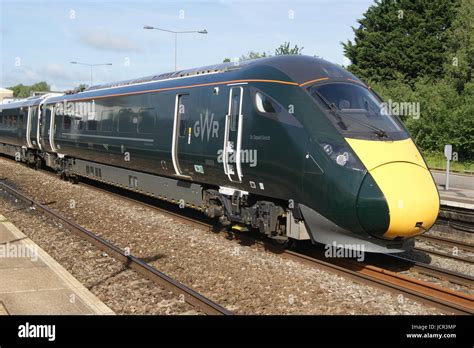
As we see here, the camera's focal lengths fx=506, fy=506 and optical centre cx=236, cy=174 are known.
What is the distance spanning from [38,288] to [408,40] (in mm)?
39585

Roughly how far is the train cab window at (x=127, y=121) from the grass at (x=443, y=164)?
22.3 meters

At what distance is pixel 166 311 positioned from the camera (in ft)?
22.8

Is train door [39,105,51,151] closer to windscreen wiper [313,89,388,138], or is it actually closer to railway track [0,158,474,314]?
railway track [0,158,474,314]

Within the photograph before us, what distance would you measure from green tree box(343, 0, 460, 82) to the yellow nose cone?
35494mm

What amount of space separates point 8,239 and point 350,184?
742 cm

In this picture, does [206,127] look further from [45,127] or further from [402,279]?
[45,127]

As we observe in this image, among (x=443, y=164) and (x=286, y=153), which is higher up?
(x=286, y=153)

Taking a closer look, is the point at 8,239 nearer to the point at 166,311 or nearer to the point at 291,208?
the point at 166,311

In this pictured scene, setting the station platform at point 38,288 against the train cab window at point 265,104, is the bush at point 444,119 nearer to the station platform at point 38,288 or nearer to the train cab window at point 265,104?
the train cab window at point 265,104

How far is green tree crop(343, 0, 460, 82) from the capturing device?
40.9m

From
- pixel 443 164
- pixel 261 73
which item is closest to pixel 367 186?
pixel 261 73

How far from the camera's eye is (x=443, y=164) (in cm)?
3281
